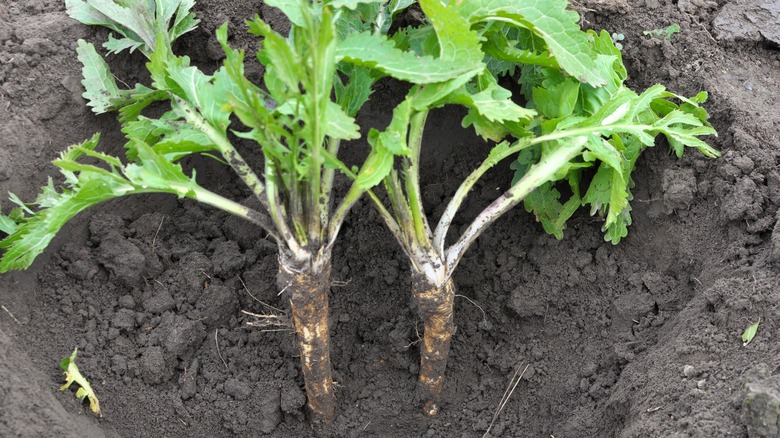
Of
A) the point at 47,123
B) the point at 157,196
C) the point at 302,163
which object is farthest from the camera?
the point at 157,196

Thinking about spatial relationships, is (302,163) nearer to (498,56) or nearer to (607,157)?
(498,56)

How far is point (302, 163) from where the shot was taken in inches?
85.1

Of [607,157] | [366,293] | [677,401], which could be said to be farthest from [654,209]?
[366,293]

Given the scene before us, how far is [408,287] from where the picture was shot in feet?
10.2

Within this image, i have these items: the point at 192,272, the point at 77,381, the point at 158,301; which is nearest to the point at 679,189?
the point at 192,272

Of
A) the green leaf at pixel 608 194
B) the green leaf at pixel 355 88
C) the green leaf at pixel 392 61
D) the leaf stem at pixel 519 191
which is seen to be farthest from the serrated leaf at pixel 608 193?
the green leaf at pixel 355 88

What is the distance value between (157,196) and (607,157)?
1671 millimetres

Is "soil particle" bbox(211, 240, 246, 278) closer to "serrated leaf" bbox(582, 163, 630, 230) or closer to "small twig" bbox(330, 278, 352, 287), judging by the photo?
"small twig" bbox(330, 278, 352, 287)

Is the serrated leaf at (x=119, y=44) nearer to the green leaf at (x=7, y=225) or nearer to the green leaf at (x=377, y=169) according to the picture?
the green leaf at (x=7, y=225)

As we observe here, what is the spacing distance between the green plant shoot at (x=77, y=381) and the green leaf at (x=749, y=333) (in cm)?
208

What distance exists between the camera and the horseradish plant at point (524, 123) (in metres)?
2.33

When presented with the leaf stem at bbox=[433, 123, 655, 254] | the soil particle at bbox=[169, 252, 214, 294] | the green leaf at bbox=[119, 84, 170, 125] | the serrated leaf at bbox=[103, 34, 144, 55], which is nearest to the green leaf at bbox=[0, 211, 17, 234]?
the green leaf at bbox=[119, 84, 170, 125]

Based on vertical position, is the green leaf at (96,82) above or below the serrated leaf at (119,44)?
below

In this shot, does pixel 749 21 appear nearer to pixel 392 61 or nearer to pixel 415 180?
pixel 415 180
